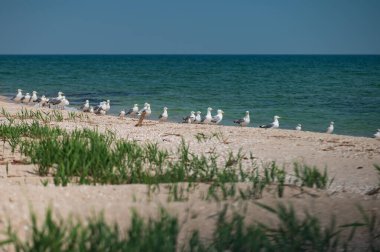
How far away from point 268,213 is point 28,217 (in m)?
2.14

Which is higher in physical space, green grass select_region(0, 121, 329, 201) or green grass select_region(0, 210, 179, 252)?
green grass select_region(0, 210, 179, 252)

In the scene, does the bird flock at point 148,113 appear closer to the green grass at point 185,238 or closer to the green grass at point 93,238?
the green grass at point 185,238

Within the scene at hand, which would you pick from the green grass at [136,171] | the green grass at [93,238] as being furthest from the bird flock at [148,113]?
the green grass at [93,238]

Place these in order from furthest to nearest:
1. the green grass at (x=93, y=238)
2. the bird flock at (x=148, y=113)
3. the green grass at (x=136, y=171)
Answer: the bird flock at (x=148, y=113) < the green grass at (x=136, y=171) < the green grass at (x=93, y=238)

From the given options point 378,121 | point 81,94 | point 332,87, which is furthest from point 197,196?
point 332,87

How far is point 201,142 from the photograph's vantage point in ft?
38.7

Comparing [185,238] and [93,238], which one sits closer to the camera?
[93,238]

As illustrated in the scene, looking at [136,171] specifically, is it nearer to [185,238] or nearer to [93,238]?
[185,238]

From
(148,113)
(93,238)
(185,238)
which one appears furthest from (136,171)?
(148,113)

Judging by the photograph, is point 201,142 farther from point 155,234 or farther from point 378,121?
point 378,121

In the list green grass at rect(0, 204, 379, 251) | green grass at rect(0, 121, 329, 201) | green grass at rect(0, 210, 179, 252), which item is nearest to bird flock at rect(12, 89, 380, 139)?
green grass at rect(0, 121, 329, 201)

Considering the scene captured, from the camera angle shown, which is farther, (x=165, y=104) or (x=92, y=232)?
(x=165, y=104)

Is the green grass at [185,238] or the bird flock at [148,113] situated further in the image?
the bird flock at [148,113]

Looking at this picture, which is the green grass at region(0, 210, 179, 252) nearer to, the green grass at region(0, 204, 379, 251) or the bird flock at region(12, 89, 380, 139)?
the green grass at region(0, 204, 379, 251)
